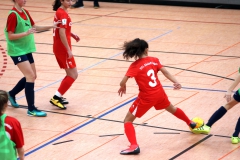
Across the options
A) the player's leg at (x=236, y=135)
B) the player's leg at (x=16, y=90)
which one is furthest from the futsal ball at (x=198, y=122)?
the player's leg at (x=16, y=90)

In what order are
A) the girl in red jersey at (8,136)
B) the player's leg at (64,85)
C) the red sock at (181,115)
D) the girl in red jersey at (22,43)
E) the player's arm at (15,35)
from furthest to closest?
the player's leg at (64,85) < the girl in red jersey at (22,43) < the player's arm at (15,35) < the red sock at (181,115) < the girl in red jersey at (8,136)

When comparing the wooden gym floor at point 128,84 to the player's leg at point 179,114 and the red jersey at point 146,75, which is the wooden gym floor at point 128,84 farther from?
the red jersey at point 146,75

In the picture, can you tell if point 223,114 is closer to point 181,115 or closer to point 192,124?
point 192,124

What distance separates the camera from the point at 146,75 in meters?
7.09

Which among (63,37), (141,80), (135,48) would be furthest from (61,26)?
(141,80)

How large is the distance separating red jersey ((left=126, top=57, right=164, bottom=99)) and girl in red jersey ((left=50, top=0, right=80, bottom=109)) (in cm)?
186

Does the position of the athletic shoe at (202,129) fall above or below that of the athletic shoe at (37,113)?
above

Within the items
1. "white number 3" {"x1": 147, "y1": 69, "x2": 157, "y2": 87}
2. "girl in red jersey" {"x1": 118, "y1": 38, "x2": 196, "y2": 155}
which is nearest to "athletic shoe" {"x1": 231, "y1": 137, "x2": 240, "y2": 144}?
"girl in red jersey" {"x1": 118, "y1": 38, "x2": 196, "y2": 155}

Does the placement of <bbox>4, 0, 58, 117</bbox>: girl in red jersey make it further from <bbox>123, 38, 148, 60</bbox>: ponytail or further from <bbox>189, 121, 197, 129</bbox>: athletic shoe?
<bbox>189, 121, 197, 129</bbox>: athletic shoe

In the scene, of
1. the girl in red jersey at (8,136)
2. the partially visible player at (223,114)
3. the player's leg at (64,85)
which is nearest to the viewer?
the girl in red jersey at (8,136)

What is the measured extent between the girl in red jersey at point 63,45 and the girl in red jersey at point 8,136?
385 centimetres

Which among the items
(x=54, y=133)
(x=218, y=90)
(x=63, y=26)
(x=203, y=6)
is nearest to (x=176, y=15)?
(x=203, y=6)

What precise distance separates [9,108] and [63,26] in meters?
1.59

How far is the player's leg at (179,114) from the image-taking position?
24.6 feet
